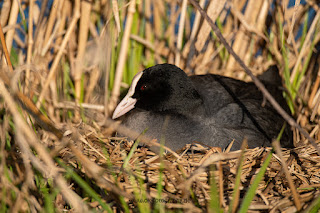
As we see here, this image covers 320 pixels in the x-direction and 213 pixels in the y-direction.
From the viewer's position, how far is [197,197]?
1.74 m

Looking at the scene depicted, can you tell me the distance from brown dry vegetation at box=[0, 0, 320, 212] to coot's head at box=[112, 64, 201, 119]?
0.26m

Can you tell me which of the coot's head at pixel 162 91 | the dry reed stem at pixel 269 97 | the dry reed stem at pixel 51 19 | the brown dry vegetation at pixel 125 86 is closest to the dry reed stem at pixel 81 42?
the brown dry vegetation at pixel 125 86

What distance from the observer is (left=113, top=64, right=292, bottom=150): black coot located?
2.29 m

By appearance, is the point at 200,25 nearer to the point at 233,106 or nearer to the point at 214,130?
the point at 233,106

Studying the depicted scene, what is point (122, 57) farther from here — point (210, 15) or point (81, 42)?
point (210, 15)

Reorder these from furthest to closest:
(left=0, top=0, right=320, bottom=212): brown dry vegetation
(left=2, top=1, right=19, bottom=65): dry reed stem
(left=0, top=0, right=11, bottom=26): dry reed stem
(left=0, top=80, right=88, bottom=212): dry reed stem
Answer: (left=0, top=0, right=11, bottom=26): dry reed stem
(left=2, top=1, right=19, bottom=65): dry reed stem
(left=0, top=0, right=320, bottom=212): brown dry vegetation
(left=0, top=80, right=88, bottom=212): dry reed stem

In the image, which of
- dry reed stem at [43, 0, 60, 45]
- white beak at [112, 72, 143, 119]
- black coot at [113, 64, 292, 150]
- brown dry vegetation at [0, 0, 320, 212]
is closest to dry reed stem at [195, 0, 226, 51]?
brown dry vegetation at [0, 0, 320, 212]

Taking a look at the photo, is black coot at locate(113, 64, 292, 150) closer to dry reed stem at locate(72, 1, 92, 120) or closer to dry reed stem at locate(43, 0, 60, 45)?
dry reed stem at locate(72, 1, 92, 120)

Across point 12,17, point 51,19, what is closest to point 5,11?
point 12,17

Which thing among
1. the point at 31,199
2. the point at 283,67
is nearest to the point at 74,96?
the point at 31,199

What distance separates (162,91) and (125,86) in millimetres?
A: 767

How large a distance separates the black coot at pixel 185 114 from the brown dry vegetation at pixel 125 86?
17 centimetres

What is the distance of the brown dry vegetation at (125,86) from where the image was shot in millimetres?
1665

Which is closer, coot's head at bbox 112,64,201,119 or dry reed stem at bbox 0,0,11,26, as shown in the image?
coot's head at bbox 112,64,201,119
